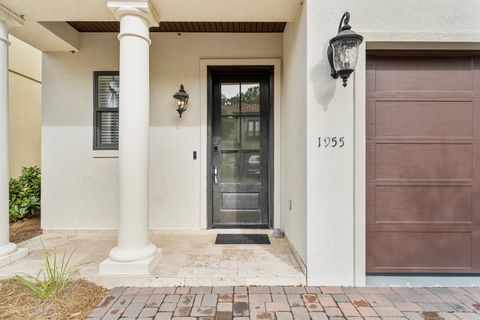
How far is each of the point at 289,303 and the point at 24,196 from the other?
464cm

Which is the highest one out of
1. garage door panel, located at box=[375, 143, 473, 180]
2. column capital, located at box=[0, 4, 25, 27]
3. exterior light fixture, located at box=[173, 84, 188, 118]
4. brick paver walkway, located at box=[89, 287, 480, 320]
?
column capital, located at box=[0, 4, 25, 27]

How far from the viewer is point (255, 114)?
12.6 ft

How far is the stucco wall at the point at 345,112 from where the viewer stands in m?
2.37

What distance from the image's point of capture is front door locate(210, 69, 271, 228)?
12.5ft

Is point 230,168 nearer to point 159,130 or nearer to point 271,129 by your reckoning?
point 271,129

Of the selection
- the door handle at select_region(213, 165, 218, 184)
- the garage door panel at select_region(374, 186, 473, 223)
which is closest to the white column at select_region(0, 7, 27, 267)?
the door handle at select_region(213, 165, 218, 184)

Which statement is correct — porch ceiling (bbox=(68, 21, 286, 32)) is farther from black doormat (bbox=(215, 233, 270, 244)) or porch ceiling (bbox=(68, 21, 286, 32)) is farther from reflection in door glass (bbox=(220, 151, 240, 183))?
black doormat (bbox=(215, 233, 270, 244))

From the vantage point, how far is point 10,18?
2.76 m

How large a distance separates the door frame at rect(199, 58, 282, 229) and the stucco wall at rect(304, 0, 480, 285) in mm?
1296

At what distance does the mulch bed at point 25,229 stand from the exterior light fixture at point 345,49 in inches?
167

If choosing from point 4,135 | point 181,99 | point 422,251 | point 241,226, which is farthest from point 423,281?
point 4,135

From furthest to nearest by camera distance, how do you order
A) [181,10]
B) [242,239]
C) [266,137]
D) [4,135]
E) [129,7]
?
[266,137], [242,239], [4,135], [181,10], [129,7]

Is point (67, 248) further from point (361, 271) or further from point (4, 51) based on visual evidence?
point (361, 271)

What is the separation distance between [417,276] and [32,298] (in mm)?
3371
